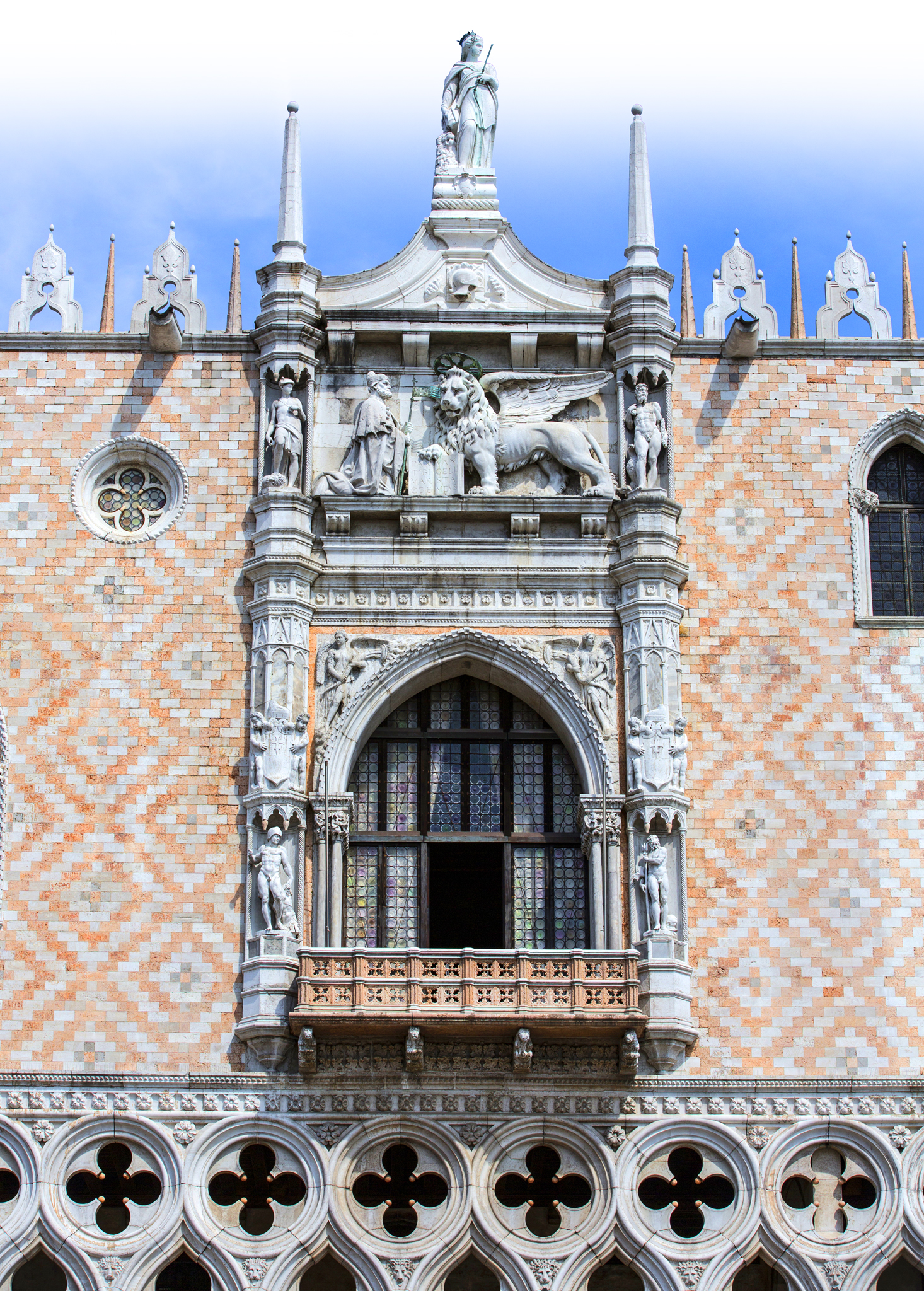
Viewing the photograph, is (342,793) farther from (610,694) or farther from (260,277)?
(260,277)

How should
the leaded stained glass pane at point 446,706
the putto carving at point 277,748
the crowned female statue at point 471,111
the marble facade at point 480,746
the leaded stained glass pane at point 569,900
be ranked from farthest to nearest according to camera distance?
the crowned female statue at point 471,111 < the leaded stained glass pane at point 446,706 < the leaded stained glass pane at point 569,900 < the putto carving at point 277,748 < the marble facade at point 480,746

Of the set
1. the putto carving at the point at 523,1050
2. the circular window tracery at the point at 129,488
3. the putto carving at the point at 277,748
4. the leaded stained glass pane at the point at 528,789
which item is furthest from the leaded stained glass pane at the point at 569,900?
the circular window tracery at the point at 129,488

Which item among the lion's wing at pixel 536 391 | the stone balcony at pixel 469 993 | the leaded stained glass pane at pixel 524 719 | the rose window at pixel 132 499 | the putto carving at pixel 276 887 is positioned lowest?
the stone balcony at pixel 469 993

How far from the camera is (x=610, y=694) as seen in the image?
→ 1038 inches

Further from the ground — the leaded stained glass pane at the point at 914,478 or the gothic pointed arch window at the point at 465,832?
the leaded stained glass pane at the point at 914,478

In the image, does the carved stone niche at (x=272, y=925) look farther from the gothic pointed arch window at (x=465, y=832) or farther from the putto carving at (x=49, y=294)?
the putto carving at (x=49, y=294)

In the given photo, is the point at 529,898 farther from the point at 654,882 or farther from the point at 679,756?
the point at 679,756

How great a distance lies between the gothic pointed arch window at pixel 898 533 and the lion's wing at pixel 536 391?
12.4 feet

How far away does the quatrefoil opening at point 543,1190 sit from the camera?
80.7ft

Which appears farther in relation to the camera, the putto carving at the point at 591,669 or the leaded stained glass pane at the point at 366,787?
the leaded stained glass pane at the point at 366,787

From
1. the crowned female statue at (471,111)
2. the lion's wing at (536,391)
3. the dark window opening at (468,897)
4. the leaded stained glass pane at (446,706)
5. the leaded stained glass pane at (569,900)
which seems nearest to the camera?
the leaded stained glass pane at (569,900)

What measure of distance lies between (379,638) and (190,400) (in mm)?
4106

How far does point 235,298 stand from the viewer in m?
28.8

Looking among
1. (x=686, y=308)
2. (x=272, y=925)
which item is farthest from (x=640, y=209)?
(x=272, y=925)
